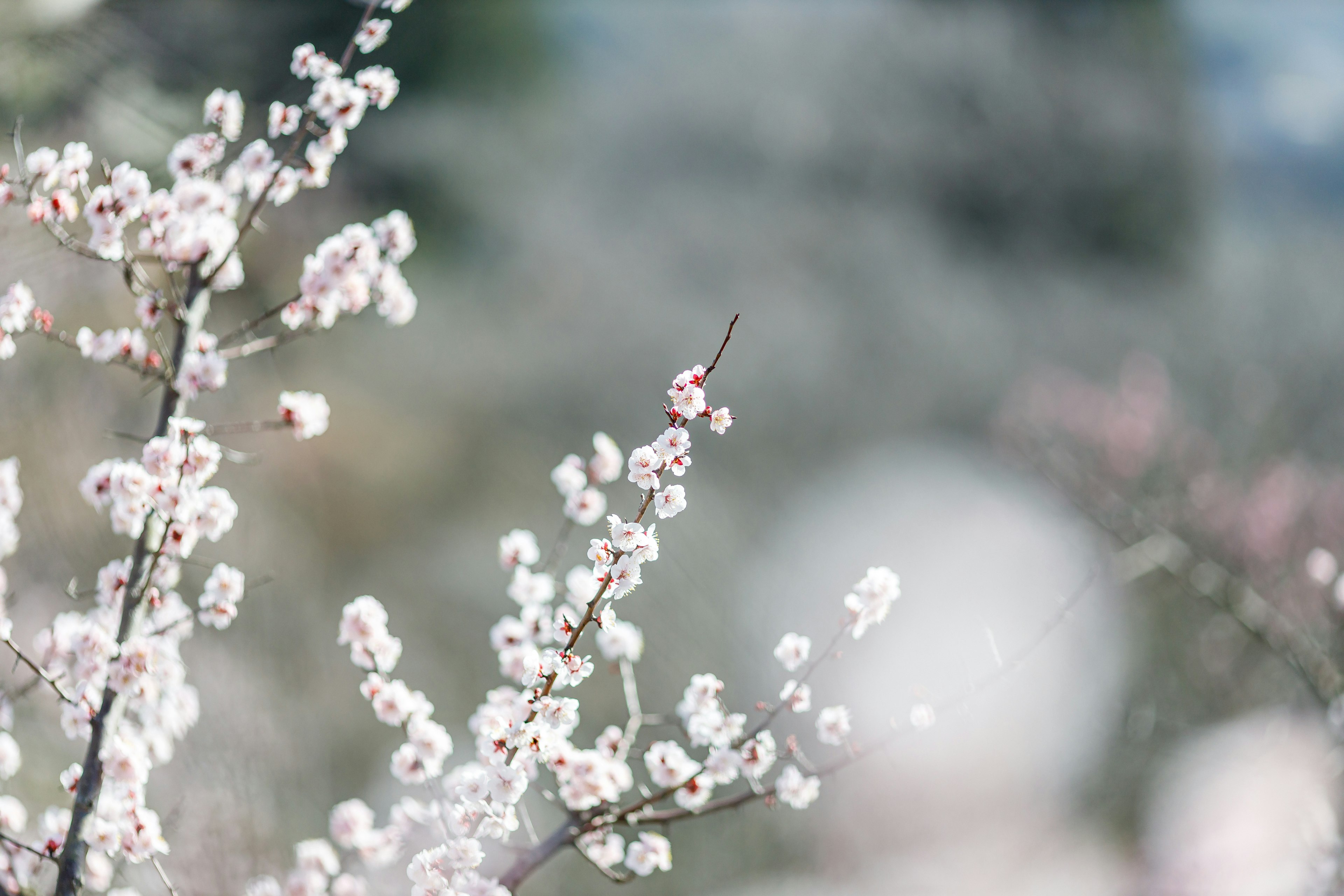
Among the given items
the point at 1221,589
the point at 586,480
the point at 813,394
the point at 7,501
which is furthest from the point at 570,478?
the point at 813,394

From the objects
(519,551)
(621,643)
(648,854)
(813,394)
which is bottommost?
(648,854)

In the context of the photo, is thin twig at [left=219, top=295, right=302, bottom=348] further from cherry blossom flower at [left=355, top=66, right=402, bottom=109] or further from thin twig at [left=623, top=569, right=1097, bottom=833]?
thin twig at [left=623, top=569, right=1097, bottom=833]

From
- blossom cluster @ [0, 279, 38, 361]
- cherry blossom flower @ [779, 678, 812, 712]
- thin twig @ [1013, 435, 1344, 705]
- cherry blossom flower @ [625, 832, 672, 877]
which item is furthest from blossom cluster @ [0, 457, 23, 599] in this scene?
thin twig @ [1013, 435, 1344, 705]

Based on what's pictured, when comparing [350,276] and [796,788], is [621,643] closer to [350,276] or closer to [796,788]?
[796,788]

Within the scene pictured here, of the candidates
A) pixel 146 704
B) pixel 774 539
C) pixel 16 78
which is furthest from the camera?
pixel 774 539

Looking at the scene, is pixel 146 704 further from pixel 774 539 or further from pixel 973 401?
pixel 973 401

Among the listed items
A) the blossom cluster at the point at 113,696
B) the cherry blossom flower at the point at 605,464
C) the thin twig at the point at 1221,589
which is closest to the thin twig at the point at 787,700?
the cherry blossom flower at the point at 605,464

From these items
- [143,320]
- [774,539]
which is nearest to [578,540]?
[774,539]

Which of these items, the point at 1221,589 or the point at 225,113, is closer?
the point at 225,113

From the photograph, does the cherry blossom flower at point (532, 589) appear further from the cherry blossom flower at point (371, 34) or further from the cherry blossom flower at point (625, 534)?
the cherry blossom flower at point (371, 34)
